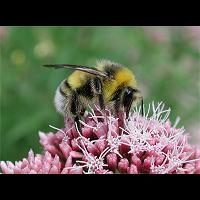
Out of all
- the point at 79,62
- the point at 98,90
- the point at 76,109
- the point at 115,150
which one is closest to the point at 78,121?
the point at 76,109

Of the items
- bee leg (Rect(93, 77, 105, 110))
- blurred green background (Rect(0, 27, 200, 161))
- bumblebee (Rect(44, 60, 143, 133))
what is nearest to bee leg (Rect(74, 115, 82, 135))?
bumblebee (Rect(44, 60, 143, 133))

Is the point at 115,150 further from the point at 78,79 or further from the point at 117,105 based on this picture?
the point at 78,79

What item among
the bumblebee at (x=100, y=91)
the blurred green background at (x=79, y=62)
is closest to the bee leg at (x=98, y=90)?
the bumblebee at (x=100, y=91)

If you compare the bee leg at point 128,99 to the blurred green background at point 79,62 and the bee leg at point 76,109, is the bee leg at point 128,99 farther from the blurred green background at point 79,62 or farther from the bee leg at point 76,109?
the blurred green background at point 79,62

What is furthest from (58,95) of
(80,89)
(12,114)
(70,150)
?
(12,114)

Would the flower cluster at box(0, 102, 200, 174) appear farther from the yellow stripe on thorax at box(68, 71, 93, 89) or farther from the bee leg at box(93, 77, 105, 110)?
the yellow stripe on thorax at box(68, 71, 93, 89)

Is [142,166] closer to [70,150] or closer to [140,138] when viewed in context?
[140,138]
